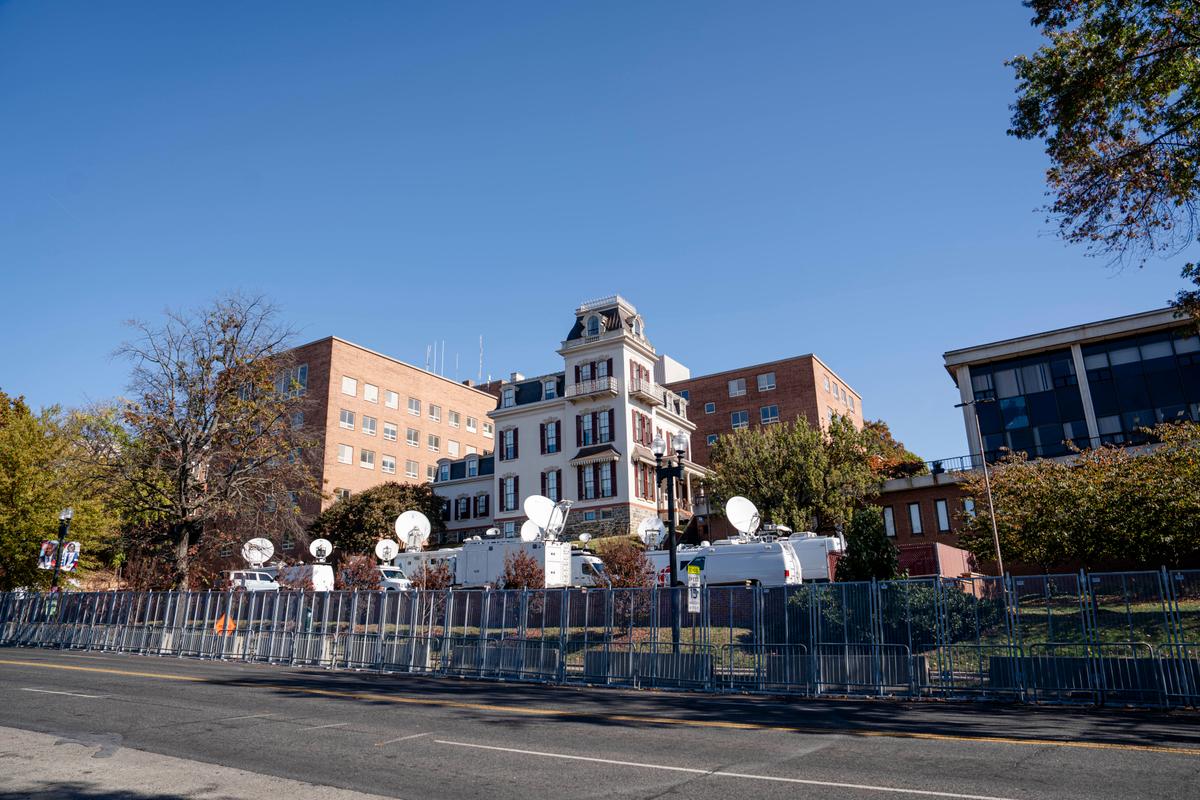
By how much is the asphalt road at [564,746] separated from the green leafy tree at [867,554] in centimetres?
760

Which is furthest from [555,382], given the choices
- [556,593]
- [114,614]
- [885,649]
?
[885,649]

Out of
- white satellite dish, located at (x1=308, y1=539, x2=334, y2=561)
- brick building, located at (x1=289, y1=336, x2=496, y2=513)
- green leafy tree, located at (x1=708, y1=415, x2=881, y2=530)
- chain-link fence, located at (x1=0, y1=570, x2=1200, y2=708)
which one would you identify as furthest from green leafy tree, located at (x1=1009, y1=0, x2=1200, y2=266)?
brick building, located at (x1=289, y1=336, x2=496, y2=513)

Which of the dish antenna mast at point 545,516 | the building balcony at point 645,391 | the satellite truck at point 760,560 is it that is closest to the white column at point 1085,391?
the satellite truck at point 760,560

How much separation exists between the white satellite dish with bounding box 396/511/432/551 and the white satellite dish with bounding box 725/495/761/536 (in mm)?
17104

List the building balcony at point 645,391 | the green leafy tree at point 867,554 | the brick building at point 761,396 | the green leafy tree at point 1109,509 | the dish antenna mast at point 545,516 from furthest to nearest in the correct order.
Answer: the brick building at point 761,396
the building balcony at point 645,391
the dish antenna mast at point 545,516
the green leafy tree at point 1109,509
the green leafy tree at point 867,554

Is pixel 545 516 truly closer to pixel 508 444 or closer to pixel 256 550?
pixel 256 550

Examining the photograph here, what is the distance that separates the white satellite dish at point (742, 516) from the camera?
Answer: 105 ft

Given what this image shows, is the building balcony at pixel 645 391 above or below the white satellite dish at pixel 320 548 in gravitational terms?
above

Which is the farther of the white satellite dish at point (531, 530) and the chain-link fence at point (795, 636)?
the white satellite dish at point (531, 530)

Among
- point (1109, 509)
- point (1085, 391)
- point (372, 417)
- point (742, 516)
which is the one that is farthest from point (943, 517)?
point (372, 417)

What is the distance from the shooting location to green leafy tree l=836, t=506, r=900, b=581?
22875 mm

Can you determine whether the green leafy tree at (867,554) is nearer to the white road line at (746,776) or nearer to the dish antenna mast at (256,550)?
the white road line at (746,776)

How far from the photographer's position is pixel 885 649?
17188mm

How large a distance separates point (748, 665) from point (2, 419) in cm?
6344
